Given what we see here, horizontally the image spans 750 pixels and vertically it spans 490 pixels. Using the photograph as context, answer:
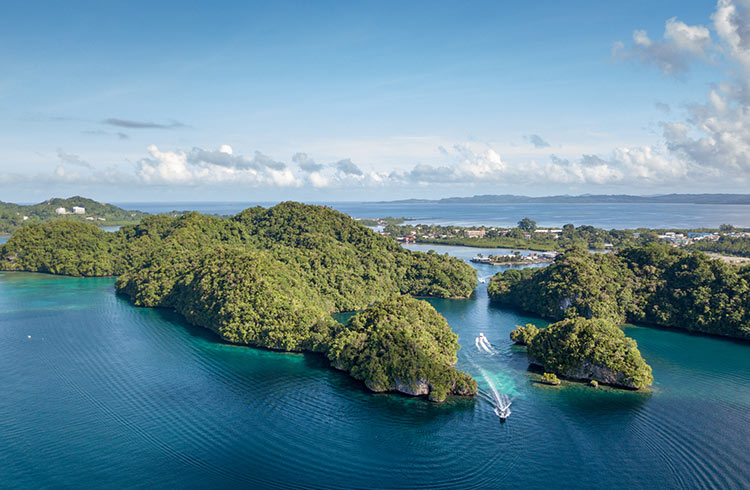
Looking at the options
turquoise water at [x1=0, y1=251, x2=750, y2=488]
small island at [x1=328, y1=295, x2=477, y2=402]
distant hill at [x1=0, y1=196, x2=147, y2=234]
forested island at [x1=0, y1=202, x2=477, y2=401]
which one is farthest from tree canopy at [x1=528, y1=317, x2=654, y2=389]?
distant hill at [x1=0, y1=196, x2=147, y2=234]

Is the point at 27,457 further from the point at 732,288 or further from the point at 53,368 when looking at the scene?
the point at 732,288

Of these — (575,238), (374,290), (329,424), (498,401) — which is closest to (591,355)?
(498,401)

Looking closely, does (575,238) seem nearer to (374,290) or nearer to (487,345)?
(374,290)

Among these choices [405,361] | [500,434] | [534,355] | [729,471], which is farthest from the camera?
[534,355]

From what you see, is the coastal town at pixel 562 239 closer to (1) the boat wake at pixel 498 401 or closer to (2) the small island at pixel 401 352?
(2) the small island at pixel 401 352

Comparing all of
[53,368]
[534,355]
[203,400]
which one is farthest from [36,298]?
[534,355]

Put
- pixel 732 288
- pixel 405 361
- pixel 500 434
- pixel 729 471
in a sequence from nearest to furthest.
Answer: pixel 729 471, pixel 500 434, pixel 405 361, pixel 732 288
